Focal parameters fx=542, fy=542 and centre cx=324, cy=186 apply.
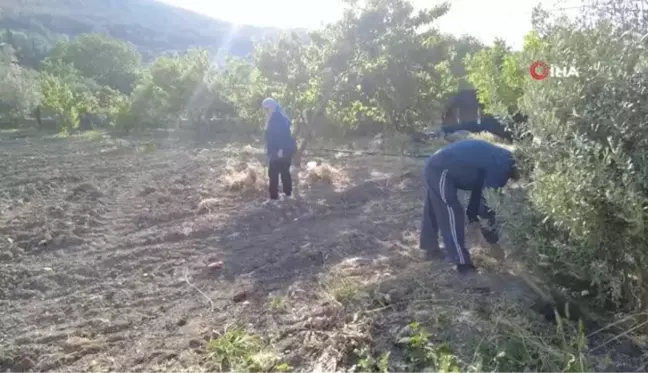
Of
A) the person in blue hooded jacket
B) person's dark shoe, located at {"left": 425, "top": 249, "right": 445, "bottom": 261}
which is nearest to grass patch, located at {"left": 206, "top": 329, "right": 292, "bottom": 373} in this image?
person's dark shoe, located at {"left": 425, "top": 249, "right": 445, "bottom": 261}

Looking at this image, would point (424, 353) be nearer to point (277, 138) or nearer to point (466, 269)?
point (466, 269)

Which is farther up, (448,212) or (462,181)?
(462,181)

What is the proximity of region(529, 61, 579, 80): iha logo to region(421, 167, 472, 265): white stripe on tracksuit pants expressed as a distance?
3.98ft

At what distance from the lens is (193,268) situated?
17.9ft

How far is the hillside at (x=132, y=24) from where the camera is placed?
114 m

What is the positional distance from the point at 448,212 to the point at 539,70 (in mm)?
1422

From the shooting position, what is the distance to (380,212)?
7.30 metres

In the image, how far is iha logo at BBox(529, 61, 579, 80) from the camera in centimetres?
328

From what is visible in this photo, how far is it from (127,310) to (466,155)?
308cm

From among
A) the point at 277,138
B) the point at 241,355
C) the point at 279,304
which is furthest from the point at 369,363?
the point at 277,138

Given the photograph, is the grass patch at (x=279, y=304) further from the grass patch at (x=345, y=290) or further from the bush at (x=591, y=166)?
the bush at (x=591, y=166)

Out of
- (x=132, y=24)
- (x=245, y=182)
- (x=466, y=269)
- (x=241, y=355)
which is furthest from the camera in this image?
(x=132, y=24)

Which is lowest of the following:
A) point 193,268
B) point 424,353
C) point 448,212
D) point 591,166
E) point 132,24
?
point 193,268

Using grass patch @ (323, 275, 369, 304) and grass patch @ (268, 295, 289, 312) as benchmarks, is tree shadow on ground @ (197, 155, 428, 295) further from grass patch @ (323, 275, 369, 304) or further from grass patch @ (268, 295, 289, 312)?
grass patch @ (323, 275, 369, 304)
